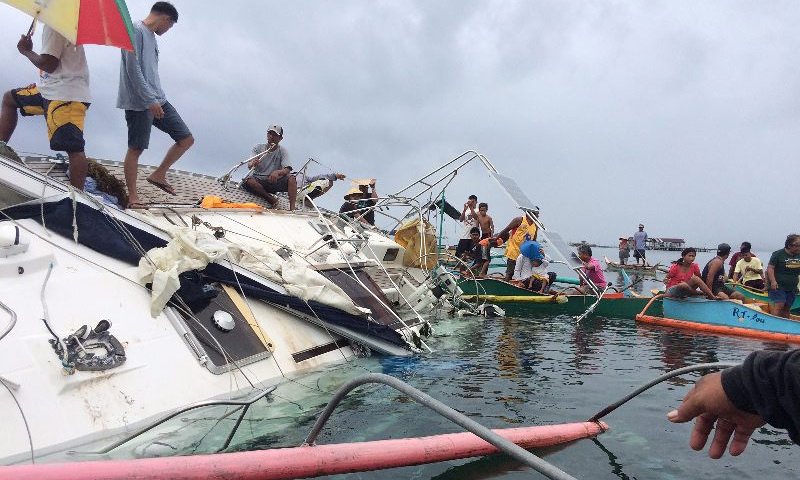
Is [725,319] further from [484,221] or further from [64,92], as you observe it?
[64,92]

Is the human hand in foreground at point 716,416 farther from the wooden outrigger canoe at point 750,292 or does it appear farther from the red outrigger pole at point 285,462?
the wooden outrigger canoe at point 750,292

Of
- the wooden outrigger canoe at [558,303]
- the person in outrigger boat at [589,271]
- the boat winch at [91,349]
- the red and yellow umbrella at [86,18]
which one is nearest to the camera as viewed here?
the boat winch at [91,349]

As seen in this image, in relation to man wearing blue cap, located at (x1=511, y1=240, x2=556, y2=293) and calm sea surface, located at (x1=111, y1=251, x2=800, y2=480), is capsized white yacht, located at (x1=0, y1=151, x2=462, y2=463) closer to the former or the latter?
calm sea surface, located at (x1=111, y1=251, x2=800, y2=480)

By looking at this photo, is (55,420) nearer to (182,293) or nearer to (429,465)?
(182,293)

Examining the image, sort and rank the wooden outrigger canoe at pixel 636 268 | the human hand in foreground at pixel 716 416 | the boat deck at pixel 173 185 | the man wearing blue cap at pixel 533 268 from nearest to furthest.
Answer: the human hand in foreground at pixel 716 416, the boat deck at pixel 173 185, the man wearing blue cap at pixel 533 268, the wooden outrigger canoe at pixel 636 268

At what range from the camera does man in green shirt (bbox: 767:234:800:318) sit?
1031 centimetres

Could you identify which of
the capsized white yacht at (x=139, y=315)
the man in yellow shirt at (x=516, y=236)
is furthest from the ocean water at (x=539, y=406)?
the man in yellow shirt at (x=516, y=236)

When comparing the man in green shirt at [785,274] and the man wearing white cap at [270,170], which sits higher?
the man wearing white cap at [270,170]

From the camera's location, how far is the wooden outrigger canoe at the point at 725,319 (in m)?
9.70

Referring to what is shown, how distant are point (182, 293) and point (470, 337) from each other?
5.16 m

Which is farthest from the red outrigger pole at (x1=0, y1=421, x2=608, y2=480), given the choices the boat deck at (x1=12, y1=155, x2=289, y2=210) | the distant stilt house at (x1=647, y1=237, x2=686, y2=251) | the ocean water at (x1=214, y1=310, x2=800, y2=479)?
the distant stilt house at (x1=647, y1=237, x2=686, y2=251)

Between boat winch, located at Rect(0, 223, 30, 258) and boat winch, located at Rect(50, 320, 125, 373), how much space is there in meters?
0.93

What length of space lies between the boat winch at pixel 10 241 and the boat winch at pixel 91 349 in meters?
0.93

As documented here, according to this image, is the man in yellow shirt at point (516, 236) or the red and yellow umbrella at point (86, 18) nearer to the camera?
the red and yellow umbrella at point (86, 18)
